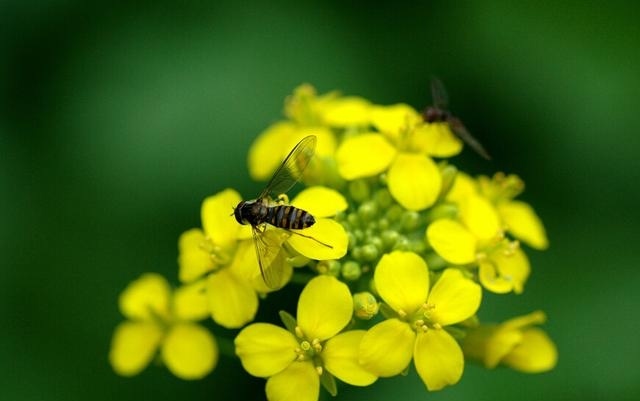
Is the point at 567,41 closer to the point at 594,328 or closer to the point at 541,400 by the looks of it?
the point at 594,328

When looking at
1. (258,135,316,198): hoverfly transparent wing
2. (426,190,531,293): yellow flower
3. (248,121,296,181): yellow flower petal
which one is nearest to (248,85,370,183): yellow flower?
(248,121,296,181): yellow flower petal

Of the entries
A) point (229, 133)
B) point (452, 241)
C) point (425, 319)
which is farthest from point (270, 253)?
point (229, 133)

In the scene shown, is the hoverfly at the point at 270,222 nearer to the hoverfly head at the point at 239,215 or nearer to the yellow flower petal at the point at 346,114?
the hoverfly head at the point at 239,215

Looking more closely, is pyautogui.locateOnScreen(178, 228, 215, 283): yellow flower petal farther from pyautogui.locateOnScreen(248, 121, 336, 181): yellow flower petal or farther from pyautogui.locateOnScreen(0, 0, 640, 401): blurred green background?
pyautogui.locateOnScreen(0, 0, 640, 401): blurred green background

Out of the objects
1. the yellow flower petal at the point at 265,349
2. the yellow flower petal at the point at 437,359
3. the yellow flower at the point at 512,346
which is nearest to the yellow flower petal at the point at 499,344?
the yellow flower at the point at 512,346

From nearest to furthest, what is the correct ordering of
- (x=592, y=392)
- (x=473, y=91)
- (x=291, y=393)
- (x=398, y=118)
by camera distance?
1. (x=291, y=393)
2. (x=398, y=118)
3. (x=592, y=392)
4. (x=473, y=91)

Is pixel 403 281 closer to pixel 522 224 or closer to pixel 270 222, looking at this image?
pixel 270 222

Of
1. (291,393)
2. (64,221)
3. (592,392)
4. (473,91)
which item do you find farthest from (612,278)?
(64,221)
